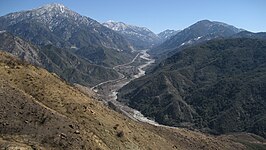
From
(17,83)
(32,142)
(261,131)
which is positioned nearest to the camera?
(32,142)

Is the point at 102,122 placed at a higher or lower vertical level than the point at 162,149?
higher

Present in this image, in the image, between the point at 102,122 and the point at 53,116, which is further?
the point at 102,122

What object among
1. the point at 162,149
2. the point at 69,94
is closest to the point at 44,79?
the point at 69,94

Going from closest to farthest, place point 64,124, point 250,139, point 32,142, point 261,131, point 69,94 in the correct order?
1. point 32,142
2. point 64,124
3. point 69,94
4. point 250,139
5. point 261,131

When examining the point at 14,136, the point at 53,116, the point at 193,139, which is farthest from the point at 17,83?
the point at 193,139

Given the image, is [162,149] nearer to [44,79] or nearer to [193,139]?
[44,79]

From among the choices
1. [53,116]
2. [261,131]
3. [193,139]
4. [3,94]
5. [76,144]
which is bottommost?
[261,131]
